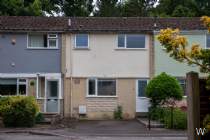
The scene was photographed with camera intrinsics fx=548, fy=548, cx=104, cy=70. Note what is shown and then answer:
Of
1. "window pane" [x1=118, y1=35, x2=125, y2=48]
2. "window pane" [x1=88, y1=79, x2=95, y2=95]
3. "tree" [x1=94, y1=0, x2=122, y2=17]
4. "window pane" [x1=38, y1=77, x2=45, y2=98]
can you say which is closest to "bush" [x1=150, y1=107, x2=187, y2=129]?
"window pane" [x1=88, y1=79, x2=95, y2=95]

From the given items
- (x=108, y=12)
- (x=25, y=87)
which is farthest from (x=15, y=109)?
(x=108, y=12)

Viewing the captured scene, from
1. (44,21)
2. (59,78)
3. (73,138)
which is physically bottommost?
(73,138)

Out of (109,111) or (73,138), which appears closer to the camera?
(73,138)

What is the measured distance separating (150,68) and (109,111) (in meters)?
3.96

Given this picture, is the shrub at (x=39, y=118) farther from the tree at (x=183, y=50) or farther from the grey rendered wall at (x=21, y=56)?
the tree at (x=183, y=50)

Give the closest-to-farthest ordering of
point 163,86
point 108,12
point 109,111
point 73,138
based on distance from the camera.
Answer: point 73,138 → point 163,86 → point 109,111 → point 108,12

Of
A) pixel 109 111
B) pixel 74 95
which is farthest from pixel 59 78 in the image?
pixel 109 111

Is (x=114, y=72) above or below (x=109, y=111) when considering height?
above

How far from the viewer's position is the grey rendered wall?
119 ft

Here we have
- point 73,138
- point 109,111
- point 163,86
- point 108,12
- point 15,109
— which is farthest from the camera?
point 108,12

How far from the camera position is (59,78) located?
36.2m

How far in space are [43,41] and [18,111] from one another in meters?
7.87

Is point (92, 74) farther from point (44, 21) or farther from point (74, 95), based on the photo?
point (44, 21)

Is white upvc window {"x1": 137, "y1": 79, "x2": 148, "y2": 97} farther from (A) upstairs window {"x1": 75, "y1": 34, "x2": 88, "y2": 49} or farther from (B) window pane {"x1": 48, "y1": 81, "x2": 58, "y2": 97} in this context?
(B) window pane {"x1": 48, "y1": 81, "x2": 58, "y2": 97}
